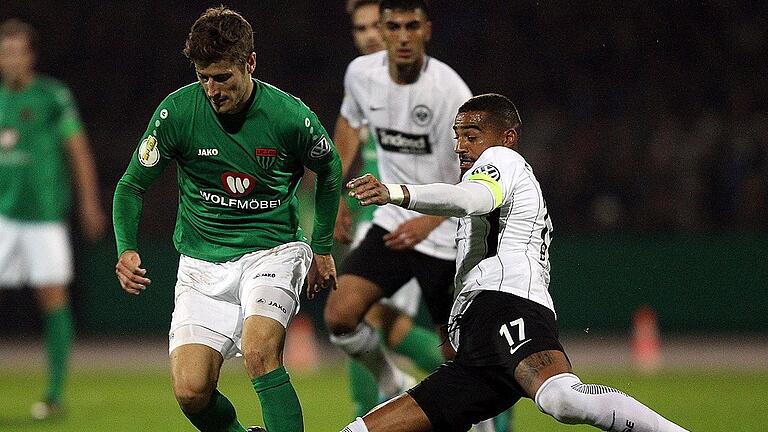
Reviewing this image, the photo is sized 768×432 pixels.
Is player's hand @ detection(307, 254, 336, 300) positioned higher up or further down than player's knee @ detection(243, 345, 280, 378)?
higher up

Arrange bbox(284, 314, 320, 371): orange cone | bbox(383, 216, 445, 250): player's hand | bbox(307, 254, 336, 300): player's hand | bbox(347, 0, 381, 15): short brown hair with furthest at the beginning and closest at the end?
bbox(284, 314, 320, 371): orange cone < bbox(347, 0, 381, 15): short brown hair < bbox(383, 216, 445, 250): player's hand < bbox(307, 254, 336, 300): player's hand

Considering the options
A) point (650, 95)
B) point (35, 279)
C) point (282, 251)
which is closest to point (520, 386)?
point (282, 251)

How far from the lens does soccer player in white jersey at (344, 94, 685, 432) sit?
17.7 feet

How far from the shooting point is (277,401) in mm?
5734

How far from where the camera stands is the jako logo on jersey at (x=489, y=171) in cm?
551

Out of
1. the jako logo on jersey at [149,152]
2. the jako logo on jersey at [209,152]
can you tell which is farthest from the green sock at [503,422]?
the jako logo on jersey at [149,152]

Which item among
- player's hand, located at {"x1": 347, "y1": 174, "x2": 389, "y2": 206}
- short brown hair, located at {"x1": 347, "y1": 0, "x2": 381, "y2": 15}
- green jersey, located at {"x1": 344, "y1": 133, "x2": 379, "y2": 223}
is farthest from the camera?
short brown hair, located at {"x1": 347, "y1": 0, "x2": 381, "y2": 15}

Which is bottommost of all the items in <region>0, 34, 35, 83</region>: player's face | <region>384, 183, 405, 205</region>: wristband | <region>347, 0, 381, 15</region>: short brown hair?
<region>384, 183, 405, 205</region>: wristband

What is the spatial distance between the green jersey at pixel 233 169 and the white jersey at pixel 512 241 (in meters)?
0.77

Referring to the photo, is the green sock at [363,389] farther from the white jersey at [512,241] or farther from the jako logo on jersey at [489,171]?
the jako logo on jersey at [489,171]

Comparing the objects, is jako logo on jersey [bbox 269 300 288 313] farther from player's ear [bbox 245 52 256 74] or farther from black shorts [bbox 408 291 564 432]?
player's ear [bbox 245 52 256 74]

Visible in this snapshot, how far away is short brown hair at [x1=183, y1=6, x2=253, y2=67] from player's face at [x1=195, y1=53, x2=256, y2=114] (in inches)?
1.1

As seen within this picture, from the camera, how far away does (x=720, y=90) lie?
637 inches

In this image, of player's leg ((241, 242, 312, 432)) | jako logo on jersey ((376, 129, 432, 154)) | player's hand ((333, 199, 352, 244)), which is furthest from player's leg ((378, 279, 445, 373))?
player's leg ((241, 242, 312, 432))
